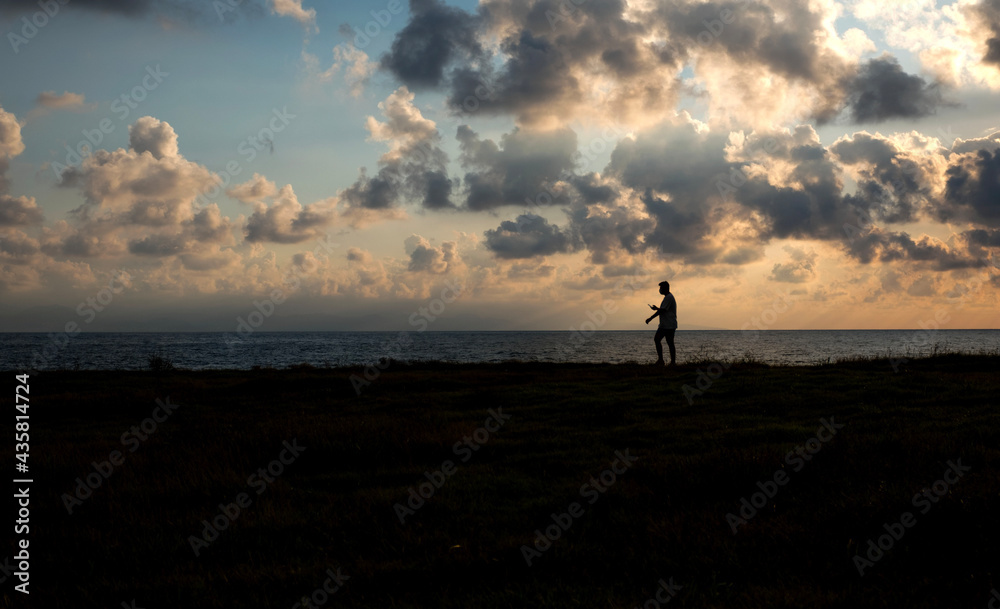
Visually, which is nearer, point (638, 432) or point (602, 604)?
point (602, 604)

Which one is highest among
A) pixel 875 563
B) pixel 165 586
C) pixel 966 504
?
pixel 966 504

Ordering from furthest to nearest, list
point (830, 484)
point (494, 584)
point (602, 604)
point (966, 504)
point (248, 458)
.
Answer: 1. point (248, 458)
2. point (830, 484)
3. point (966, 504)
4. point (494, 584)
5. point (602, 604)

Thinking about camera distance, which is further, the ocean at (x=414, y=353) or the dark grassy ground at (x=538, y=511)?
the ocean at (x=414, y=353)

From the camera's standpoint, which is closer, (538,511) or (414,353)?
(538,511)

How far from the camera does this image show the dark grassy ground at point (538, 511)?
5.16 metres

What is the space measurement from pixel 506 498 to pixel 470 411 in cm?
736

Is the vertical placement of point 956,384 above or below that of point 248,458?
above

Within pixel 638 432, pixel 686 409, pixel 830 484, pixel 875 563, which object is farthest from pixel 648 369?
pixel 875 563

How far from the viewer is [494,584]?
5.28 metres

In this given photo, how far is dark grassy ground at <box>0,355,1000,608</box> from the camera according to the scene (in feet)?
16.9

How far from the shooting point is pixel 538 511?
23.1 feet

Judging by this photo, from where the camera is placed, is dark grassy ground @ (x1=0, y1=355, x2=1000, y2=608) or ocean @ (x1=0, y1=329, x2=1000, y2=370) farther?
ocean @ (x1=0, y1=329, x2=1000, y2=370)

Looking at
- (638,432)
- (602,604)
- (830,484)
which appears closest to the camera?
(602,604)

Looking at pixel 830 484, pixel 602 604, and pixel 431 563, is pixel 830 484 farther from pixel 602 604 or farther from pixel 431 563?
pixel 431 563
